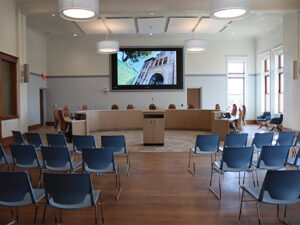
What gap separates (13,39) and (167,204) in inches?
345

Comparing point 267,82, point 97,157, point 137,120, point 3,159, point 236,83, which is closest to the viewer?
point 97,157

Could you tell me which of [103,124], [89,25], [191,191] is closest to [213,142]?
[191,191]

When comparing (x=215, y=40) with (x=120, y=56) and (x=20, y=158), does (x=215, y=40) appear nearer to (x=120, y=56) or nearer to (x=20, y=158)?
(x=120, y=56)

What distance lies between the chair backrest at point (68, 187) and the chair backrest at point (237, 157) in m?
2.21

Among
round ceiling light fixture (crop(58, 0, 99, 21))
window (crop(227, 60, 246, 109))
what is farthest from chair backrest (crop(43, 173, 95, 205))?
window (crop(227, 60, 246, 109))

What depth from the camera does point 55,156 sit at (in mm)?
4121

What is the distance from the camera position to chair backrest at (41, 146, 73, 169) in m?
4.07

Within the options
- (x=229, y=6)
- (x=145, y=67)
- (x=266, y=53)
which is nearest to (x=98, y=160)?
(x=229, y=6)

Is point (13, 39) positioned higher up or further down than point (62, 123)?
higher up

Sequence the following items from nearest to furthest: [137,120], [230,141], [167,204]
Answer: [167,204], [230,141], [137,120]

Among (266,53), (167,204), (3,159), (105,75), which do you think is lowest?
(167,204)

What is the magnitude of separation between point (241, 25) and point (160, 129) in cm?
787

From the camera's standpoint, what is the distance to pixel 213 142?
5242 millimetres

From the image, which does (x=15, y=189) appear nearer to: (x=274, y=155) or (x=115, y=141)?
(x=115, y=141)
